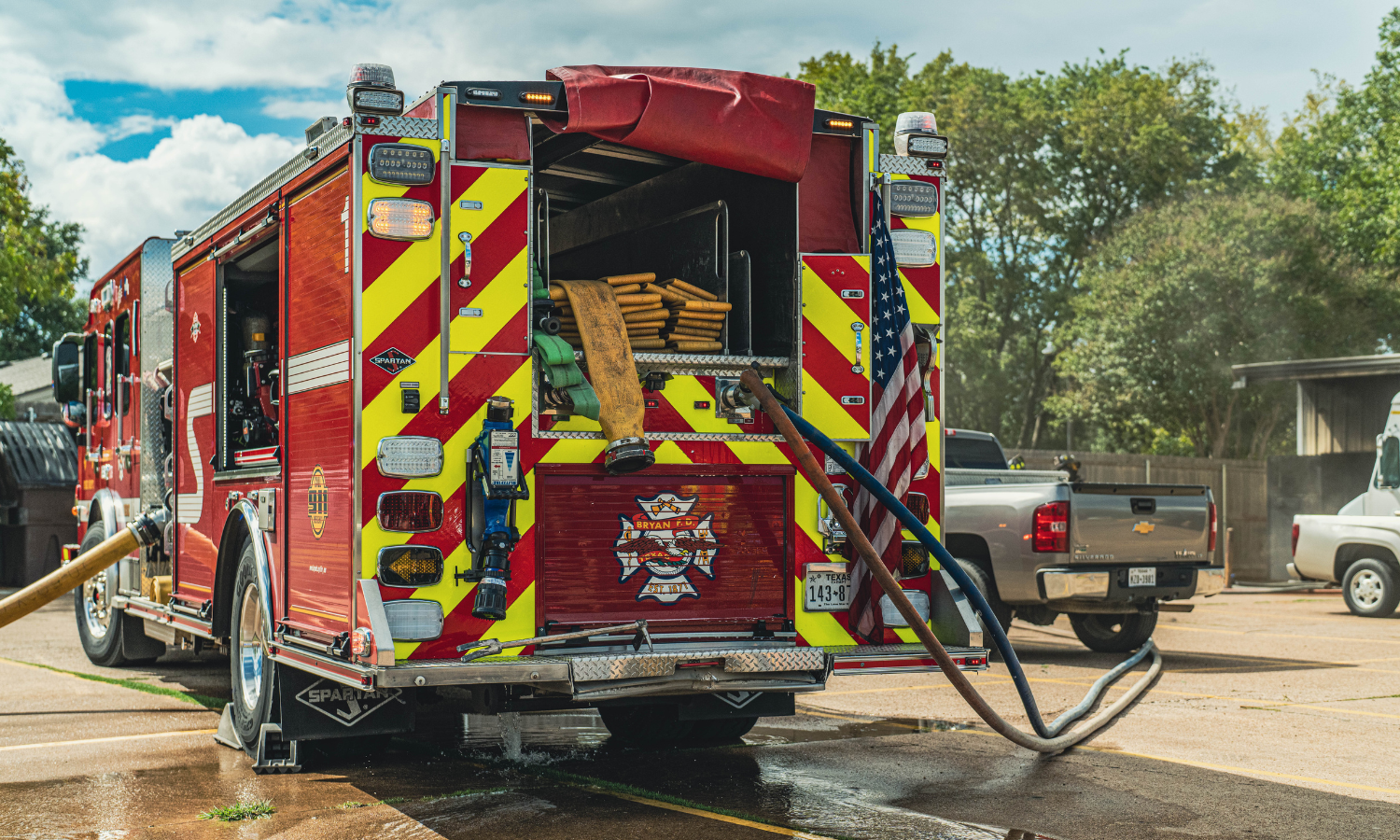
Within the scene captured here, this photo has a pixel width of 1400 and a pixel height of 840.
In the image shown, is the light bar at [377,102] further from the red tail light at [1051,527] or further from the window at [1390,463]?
the window at [1390,463]

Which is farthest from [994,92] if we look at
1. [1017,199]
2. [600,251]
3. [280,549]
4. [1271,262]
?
[280,549]

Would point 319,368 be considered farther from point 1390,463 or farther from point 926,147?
point 1390,463

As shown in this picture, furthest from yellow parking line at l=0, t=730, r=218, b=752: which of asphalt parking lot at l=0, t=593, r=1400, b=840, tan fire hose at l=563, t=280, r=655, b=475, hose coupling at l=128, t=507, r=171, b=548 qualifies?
tan fire hose at l=563, t=280, r=655, b=475

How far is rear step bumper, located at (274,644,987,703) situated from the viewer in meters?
5.39

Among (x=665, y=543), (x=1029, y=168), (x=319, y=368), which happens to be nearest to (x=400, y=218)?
(x=319, y=368)

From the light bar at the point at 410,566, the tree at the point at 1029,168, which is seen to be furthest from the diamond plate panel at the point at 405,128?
the tree at the point at 1029,168

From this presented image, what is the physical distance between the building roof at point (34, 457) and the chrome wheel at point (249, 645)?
49.2 feet

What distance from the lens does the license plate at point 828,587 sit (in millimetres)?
6441

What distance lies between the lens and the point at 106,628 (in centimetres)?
1087

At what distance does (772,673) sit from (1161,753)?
8.83 feet

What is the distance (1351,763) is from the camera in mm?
7086

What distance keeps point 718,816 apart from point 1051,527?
19.0 feet

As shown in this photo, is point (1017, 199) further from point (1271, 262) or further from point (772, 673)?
point (772, 673)

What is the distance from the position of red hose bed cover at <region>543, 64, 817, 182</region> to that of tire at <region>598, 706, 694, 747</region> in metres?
3.10
